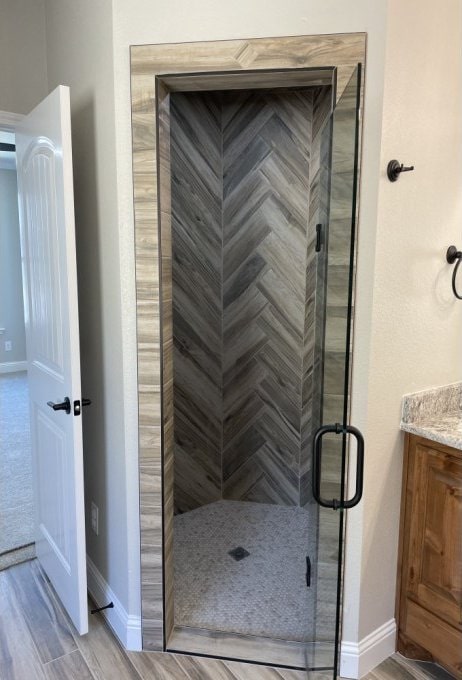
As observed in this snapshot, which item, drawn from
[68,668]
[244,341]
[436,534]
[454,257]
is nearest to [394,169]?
[454,257]

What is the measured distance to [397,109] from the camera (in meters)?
1.64

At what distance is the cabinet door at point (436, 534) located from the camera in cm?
177

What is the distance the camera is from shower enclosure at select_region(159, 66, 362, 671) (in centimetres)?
257

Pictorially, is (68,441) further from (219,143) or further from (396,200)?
(219,143)

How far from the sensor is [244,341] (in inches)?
119

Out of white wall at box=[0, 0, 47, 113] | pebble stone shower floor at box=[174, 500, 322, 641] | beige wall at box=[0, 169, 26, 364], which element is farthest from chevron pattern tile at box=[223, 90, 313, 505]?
beige wall at box=[0, 169, 26, 364]

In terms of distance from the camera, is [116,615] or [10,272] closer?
[116,615]

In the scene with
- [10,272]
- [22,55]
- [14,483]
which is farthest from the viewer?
[10,272]

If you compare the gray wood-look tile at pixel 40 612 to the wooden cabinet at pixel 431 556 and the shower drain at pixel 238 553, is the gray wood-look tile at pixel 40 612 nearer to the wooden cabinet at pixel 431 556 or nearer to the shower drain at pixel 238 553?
the shower drain at pixel 238 553

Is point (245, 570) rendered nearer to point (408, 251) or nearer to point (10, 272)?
point (408, 251)

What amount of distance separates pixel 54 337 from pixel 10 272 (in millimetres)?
4905

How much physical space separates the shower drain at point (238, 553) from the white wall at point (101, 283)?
2.36ft

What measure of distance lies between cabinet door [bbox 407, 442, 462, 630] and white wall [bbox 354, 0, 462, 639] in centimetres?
8

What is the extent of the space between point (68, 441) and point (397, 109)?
1.70 meters
